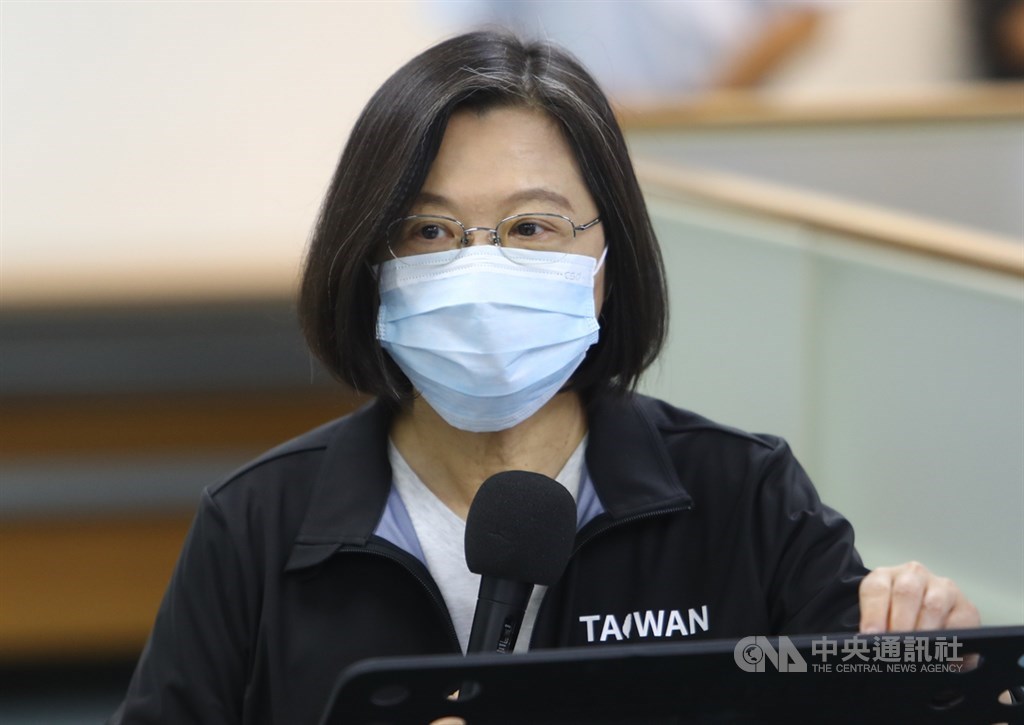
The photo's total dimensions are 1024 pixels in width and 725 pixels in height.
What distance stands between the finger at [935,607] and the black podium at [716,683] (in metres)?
0.30

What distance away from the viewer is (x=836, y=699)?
36.1 inches

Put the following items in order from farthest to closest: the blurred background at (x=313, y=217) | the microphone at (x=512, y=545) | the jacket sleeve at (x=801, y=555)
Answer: the blurred background at (x=313, y=217), the jacket sleeve at (x=801, y=555), the microphone at (x=512, y=545)

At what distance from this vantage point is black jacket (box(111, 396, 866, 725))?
142cm

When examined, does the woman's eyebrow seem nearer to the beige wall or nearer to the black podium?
the black podium

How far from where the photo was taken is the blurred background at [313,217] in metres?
2.21

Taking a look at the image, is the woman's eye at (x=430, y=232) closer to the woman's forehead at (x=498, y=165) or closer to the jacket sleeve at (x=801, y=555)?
the woman's forehead at (x=498, y=165)

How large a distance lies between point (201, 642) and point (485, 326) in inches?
18.9

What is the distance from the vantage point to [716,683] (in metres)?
0.88

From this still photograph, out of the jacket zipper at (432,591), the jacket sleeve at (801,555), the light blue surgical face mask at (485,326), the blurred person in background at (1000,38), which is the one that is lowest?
the jacket zipper at (432,591)

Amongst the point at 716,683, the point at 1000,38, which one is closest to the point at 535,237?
the point at 716,683

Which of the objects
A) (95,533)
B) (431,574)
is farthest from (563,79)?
(95,533)

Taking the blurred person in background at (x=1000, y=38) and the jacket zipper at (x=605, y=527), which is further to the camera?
the blurred person in background at (x=1000, y=38)

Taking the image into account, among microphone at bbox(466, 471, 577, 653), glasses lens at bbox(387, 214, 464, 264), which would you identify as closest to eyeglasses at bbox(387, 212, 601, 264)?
glasses lens at bbox(387, 214, 464, 264)

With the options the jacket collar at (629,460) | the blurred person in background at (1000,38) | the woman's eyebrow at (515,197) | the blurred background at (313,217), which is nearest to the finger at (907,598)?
the jacket collar at (629,460)
